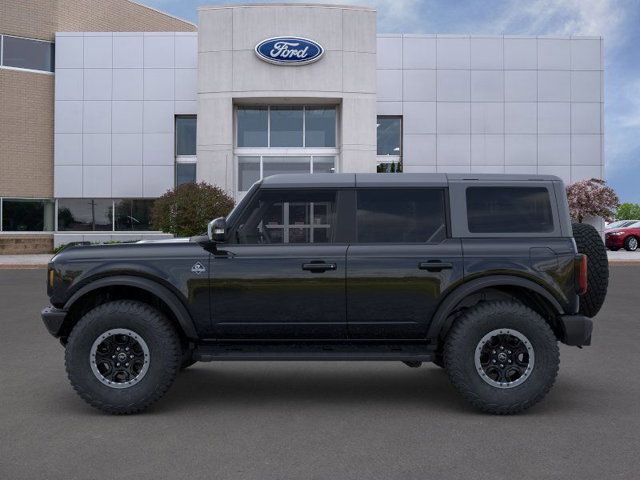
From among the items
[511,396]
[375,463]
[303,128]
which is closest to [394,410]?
[511,396]

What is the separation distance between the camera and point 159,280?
18.1ft

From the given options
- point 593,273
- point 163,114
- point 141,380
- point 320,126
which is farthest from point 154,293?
point 163,114

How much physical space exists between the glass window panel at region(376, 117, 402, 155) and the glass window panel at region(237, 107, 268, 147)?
585 cm

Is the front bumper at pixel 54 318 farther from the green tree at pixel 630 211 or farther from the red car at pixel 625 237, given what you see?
the green tree at pixel 630 211

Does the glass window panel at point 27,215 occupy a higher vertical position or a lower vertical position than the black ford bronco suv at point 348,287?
higher

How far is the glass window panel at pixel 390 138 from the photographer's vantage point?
1305 inches

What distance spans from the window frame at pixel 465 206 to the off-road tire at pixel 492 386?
0.67 metres

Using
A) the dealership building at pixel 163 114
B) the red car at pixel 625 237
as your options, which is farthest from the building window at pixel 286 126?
the red car at pixel 625 237

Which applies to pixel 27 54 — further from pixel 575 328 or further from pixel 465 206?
pixel 575 328

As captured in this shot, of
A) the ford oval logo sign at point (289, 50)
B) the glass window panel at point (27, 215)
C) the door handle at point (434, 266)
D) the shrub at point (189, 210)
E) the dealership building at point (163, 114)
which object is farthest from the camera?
the dealership building at point (163, 114)

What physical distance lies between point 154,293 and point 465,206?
269 centimetres

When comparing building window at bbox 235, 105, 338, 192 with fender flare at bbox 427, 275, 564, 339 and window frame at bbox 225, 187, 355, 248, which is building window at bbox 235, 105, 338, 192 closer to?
window frame at bbox 225, 187, 355, 248

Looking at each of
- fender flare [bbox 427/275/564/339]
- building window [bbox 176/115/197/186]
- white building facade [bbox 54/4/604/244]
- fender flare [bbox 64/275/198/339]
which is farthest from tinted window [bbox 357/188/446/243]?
building window [bbox 176/115/197/186]

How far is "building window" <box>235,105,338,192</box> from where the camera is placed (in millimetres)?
30797
